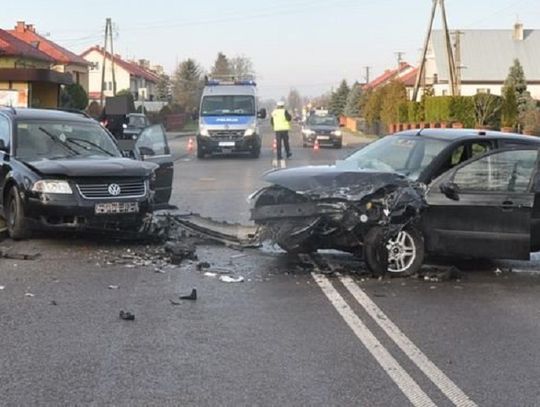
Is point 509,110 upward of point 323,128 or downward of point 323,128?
upward

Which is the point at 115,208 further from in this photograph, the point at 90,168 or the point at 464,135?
the point at 464,135

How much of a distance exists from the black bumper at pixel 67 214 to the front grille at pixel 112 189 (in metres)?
0.07

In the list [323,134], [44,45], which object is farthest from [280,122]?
[44,45]

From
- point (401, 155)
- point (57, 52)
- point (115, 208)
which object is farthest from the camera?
point (57, 52)

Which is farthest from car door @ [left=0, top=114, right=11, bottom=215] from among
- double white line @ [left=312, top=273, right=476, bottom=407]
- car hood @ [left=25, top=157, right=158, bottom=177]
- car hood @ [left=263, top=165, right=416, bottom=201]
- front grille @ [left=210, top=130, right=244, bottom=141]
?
front grille @ [left=210, top=130, right=244, bottom=141]

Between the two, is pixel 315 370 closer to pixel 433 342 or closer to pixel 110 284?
pixel 433 342

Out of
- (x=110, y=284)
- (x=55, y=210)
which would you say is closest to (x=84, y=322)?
(x=110, y=284)

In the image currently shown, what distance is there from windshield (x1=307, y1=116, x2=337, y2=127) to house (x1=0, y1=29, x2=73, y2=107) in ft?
39.8

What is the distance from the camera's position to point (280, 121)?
26609 mm

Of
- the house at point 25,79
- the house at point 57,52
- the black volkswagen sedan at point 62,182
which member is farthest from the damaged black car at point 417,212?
the house at point 57,52

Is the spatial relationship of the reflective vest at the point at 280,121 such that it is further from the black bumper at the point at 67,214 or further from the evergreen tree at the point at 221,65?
the evergreen tree at the point at 221,65

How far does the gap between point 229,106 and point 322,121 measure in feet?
40.3

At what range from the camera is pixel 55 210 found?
9234mm

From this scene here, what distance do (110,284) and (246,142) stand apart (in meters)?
21.1
